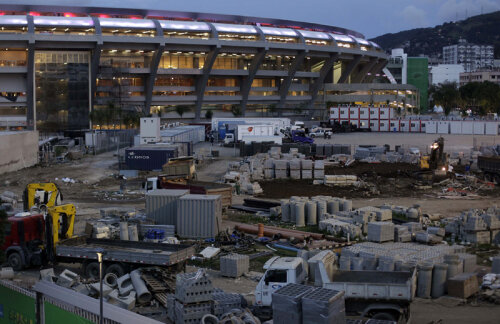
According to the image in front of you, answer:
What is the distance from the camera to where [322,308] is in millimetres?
10867

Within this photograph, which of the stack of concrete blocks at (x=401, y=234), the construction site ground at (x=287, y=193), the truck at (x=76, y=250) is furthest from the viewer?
the stack of concrete blocks at (x=401, y=234)

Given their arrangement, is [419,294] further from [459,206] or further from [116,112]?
[116,112]

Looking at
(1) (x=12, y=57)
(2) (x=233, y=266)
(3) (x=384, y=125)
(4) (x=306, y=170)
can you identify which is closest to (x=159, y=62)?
(1) (x=12, y=57)

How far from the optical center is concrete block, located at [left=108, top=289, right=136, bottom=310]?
14062 millimetres

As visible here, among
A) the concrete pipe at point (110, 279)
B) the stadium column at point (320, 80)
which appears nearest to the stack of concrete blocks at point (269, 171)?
the concrete pipe at point (110, 279)

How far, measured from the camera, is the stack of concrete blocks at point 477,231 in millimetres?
20991

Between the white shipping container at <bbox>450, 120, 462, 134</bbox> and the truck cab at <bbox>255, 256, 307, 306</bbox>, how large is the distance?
A: 65441 mm

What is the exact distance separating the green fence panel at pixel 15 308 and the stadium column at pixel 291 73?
277 feet

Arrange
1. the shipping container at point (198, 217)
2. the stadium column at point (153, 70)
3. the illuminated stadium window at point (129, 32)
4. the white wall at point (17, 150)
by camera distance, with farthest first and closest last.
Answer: the stadium column at point (153, 70) < the illuminated stadium window at point (129, 32) < the white wall at point (17, 150) < the shipping container at point (198, 217)

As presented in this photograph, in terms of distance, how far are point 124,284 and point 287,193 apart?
60.3 feet

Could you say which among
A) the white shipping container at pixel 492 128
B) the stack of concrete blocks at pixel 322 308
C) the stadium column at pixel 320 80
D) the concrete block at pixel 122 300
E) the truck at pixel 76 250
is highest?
the stadium column at pixel 320 80

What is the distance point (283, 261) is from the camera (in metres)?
14.6

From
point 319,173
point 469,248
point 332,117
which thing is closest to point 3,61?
point 332,117

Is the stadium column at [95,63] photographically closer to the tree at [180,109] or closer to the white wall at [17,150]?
the tree at [180,109]
